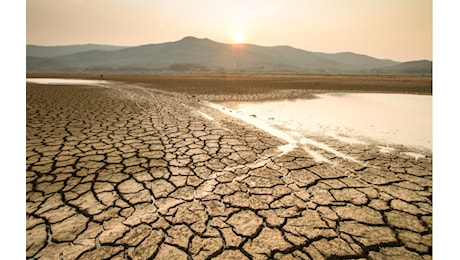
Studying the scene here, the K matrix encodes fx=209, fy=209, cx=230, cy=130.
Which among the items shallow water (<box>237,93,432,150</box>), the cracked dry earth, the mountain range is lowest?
the cracked dry earth

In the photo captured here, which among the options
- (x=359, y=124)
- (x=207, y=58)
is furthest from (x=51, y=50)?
(x=359, y=124)

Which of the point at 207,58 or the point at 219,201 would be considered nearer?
the point at 219,201

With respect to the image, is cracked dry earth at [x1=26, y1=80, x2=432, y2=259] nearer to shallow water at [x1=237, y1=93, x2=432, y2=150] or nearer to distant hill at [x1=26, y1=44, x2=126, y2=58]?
shallow water at [x1=237, y1=93, x2=432, y2=150]

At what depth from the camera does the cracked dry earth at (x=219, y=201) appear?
1.55 meters

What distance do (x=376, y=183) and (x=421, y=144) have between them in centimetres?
214

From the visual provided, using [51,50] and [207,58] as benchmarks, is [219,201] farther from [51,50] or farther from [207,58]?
[51,50]

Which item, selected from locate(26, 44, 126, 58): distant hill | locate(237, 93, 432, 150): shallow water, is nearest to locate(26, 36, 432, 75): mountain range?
locate(26, 44, 126, 58): distant hill

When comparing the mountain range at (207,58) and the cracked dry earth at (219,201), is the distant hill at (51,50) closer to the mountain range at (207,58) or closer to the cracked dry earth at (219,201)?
the mountain range at (207,58)

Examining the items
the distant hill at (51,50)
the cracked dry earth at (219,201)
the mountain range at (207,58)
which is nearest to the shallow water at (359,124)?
the cracked dry earth at (219,201)

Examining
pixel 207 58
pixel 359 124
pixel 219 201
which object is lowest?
pixel 219 201

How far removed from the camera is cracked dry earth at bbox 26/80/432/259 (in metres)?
1.55

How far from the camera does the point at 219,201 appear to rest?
2078mm

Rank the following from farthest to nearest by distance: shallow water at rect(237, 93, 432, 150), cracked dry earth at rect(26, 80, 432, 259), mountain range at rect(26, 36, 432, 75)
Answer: mountain range at rect(26, 36, 432, 75) < shallow water at rect(237, 93, 432, 150) < cracked dry earth at rect(26, 80, 432, 259)
